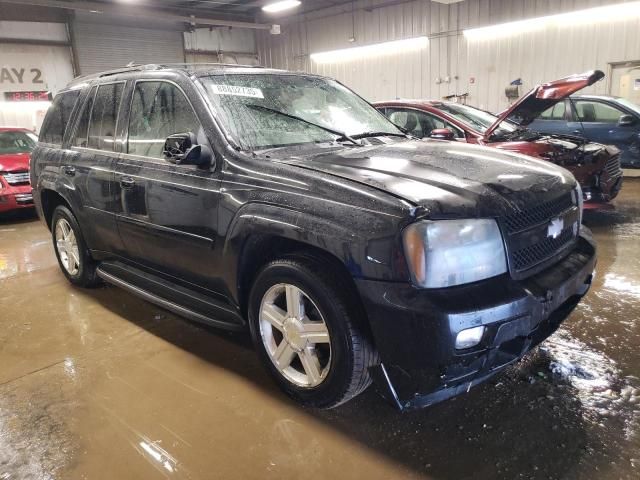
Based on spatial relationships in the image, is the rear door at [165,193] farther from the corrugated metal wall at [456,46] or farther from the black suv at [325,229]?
the corrugated metal wall at [456,46]

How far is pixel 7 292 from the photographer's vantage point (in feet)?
13.8

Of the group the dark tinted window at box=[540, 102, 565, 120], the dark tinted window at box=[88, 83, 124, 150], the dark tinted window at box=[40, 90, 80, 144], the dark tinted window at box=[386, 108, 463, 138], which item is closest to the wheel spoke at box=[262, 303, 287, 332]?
the dark tinted window at box=[88, 83, 124, 150]

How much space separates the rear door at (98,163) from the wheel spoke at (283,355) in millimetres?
1570

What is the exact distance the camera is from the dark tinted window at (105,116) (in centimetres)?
327

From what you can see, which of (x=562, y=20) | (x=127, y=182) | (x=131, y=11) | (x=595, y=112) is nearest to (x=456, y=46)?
(x=562, y=20)

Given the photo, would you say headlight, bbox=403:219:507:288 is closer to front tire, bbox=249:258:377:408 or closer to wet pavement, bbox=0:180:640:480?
front tire, bbox=249:258:377:408

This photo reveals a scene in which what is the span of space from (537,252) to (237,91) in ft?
5.96

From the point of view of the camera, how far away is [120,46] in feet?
45.6

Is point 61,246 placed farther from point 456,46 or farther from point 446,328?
point 456,46

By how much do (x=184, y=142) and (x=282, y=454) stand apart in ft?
5.16

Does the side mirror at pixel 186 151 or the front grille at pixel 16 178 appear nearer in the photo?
the side mirror at pixel 186 151

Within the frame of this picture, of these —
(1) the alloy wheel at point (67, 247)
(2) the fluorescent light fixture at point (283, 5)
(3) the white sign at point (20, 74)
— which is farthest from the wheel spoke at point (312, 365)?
(3) the white sign at point (20, 74)

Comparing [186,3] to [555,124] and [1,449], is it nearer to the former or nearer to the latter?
[555,124]

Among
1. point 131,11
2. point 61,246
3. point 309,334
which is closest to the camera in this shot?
point 309,334
